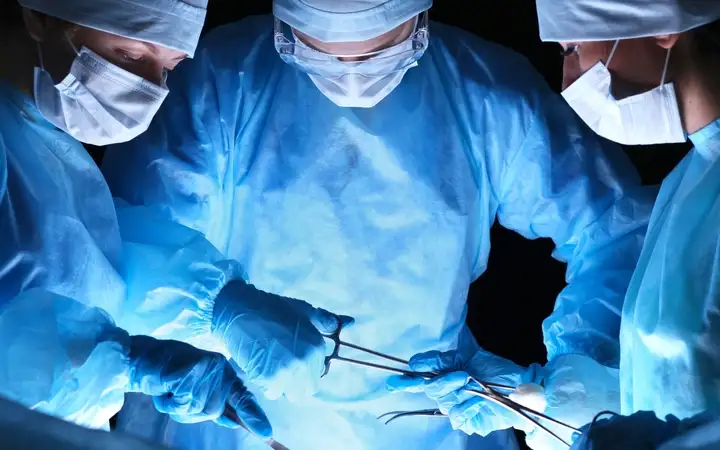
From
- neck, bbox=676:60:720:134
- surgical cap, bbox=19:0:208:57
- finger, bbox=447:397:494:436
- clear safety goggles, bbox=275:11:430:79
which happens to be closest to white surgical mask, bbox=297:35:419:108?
clear safety goggles, bbox=275:11:430:79

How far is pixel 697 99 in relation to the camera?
5.19 feet

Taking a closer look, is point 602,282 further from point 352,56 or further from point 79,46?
point 79,46

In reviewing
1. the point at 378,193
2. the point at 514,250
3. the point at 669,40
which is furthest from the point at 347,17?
the point at 514,250

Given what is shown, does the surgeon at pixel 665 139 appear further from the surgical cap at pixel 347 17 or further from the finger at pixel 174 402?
the finger at pixel 174 402

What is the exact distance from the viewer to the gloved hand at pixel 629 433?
4.08 feet

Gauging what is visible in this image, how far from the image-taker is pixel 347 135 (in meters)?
2.06

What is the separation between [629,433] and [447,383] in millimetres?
660

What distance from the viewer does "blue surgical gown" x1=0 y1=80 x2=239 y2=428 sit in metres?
1.36

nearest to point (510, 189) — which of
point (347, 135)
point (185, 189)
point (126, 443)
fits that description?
point (347, 135)

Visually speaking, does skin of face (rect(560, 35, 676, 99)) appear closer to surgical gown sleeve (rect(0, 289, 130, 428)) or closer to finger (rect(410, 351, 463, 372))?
finger (rect(410, 351, 463, 372))

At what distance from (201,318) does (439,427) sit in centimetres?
66

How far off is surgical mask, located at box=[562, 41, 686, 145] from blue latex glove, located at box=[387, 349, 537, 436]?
0.59m

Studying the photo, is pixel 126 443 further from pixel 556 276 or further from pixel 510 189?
pixel 556 276

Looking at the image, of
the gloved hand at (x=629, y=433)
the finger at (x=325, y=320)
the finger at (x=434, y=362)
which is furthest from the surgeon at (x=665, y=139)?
the finger at (x=325, y=320)
